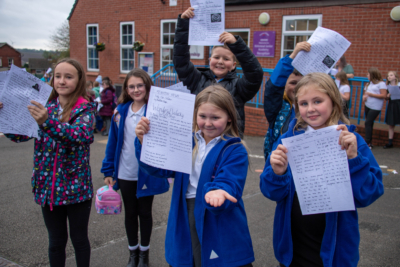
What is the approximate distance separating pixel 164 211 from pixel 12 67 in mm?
2739

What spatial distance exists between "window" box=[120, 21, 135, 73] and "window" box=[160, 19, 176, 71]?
1.68 m

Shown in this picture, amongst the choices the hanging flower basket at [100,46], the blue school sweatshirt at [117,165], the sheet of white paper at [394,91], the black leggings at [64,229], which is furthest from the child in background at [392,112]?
the hanging flower basket at [100,46]

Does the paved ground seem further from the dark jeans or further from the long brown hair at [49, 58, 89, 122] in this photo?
the dark jeans

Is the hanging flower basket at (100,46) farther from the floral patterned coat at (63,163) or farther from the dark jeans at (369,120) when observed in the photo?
the floral patterned coat at (63,163)

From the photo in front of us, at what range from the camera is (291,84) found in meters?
2.67

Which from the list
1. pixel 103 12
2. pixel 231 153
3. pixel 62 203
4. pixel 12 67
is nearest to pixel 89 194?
pixel 62 203

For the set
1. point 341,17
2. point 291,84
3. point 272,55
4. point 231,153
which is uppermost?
point 341,17

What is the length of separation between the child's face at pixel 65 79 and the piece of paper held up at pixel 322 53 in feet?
5.61

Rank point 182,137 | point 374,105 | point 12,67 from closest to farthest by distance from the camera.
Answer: point 182,137 → point 12,67 → point 374,105

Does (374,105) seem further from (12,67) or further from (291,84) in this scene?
(12,67)

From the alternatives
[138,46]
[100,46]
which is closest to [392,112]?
[138,46]

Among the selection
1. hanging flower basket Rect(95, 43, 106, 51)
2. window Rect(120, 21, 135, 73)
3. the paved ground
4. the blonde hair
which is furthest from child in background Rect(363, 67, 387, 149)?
hanging flower basket Rect(95, 43, 106, 51)

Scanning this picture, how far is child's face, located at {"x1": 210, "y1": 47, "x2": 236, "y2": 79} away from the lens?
2.73 meters

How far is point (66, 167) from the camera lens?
235 centimetres
